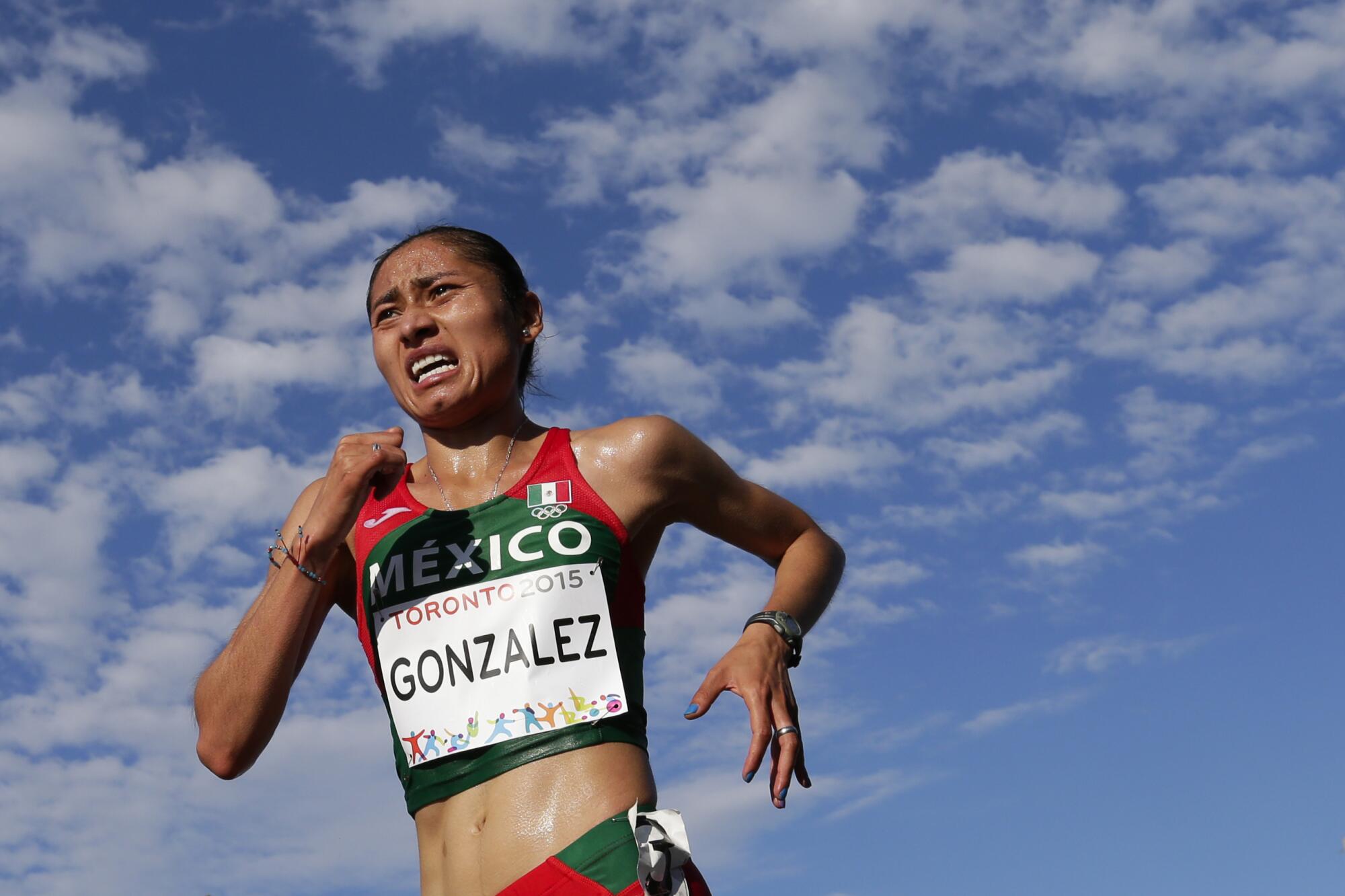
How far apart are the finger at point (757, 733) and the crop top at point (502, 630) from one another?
555 mm

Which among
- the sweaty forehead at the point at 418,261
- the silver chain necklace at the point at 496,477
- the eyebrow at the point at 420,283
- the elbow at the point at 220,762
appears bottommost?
the elbow at the point at 220,762

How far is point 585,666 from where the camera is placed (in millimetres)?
4656

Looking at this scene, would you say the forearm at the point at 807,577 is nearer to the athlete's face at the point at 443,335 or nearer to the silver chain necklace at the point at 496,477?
the silver chain necklace at the point at 496,477

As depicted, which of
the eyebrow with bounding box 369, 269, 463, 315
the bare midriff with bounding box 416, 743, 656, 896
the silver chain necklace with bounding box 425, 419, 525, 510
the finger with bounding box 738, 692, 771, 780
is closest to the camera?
the finger with bounding box 738, 692, 771, 780

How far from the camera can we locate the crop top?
4.57 m

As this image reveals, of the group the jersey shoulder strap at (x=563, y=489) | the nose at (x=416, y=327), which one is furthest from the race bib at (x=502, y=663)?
the nose at (x=416, y=327)

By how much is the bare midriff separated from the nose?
5.73ft

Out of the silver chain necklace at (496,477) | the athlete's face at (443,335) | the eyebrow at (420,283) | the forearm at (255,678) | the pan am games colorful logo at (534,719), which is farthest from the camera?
the eyebrow at (420,283)

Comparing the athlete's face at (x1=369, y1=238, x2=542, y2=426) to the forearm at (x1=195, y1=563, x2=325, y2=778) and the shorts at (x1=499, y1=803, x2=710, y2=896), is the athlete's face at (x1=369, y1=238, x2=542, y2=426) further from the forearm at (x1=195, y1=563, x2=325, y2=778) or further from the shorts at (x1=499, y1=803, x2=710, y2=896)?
Answer: the shorts at (x1=499, y1=803, x2=710, y2=896)

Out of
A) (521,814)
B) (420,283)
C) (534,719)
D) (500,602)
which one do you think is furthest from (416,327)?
(521,814)

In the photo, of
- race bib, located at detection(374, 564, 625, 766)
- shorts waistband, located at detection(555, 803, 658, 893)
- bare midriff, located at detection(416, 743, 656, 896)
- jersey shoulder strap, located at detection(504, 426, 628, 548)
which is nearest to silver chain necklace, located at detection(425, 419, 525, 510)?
jersey shoulder strap, located at detection(504, 426, 628, 548)

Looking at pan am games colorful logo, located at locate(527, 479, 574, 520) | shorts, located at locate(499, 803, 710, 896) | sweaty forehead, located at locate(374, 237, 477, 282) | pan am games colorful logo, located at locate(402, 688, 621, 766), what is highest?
sweaty forehead, located at locate(374, 237, 477, 282)

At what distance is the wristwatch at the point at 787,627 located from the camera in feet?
15.3

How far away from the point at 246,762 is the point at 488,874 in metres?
0.98
